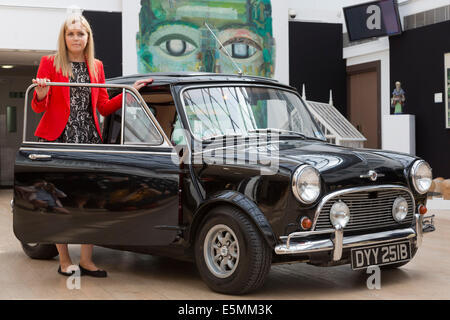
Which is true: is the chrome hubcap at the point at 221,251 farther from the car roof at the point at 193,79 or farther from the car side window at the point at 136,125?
the car roof at the point at 193,79

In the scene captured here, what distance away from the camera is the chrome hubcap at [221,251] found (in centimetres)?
426

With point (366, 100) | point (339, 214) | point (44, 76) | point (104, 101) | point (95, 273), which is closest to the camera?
point (339, 214)

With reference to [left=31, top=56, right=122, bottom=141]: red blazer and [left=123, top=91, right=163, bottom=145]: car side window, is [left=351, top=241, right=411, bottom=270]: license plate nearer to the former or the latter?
[left=123, top=91, right=163, bottom=145]: car side window

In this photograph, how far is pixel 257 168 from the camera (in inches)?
166

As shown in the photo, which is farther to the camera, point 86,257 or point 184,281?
point 86,257

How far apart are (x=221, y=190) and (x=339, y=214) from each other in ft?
2.52

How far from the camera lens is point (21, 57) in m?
16.2

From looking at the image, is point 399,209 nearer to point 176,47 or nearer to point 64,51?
point 64,51

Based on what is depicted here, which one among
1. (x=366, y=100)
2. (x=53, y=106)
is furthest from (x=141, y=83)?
(x=366, y=100)

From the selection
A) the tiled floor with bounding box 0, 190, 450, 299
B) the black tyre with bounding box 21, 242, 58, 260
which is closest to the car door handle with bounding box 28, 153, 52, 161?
the tiled floor with bounding box 0, 190, 450, 299

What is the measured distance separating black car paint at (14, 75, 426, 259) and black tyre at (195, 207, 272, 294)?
7 cm

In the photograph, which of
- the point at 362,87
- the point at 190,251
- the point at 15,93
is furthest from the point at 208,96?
the point at 15,93

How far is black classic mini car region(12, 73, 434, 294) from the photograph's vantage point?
412 cm
